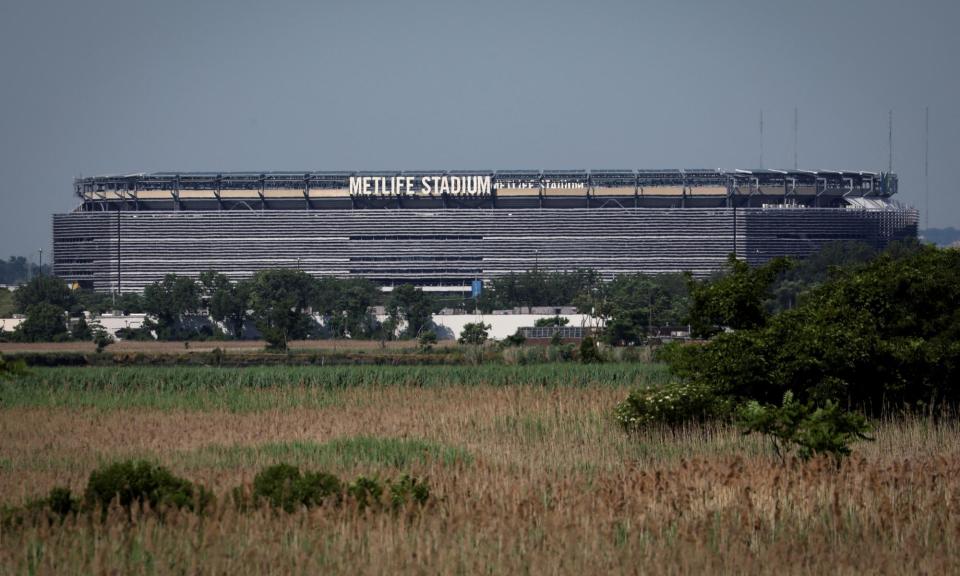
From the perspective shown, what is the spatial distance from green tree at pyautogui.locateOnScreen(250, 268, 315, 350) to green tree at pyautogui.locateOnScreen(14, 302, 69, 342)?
1670cm

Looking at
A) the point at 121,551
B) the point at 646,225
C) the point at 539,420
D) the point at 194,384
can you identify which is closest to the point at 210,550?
the point at 121,551

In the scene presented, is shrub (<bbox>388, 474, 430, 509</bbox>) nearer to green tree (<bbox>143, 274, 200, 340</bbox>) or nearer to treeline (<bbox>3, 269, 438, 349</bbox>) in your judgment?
treeline (<bbox>3, 269, 438, 349</bbox>)

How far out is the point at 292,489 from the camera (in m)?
17.0

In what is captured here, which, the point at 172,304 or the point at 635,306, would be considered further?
the point at 172,304

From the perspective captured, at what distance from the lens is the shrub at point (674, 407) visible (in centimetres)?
2784

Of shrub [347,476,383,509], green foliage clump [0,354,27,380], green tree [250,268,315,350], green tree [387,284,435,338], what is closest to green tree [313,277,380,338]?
green tree [250,268,315,350]

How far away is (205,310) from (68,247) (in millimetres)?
51117

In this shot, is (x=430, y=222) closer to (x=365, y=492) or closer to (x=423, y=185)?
(x=423, y=185)

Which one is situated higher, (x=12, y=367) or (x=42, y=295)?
(x=12, y=367)

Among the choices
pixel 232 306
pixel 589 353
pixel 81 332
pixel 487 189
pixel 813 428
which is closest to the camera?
pixel 813 428

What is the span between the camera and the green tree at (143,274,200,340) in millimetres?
122250

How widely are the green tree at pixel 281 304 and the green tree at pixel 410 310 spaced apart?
9.00 m

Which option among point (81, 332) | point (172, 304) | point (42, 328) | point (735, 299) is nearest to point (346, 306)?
point (172, 304)

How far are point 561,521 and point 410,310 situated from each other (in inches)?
4224
